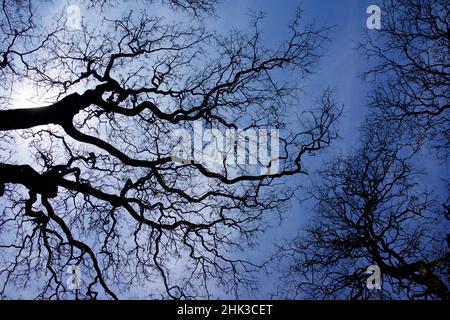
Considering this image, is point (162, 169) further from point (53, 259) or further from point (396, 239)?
point (396, 239)

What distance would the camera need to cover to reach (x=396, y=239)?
9.02 metres

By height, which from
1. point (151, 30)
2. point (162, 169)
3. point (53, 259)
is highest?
point (151, 30)

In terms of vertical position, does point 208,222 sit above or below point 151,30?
below

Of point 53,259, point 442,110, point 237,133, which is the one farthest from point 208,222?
point 442,110

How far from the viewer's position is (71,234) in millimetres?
8555
